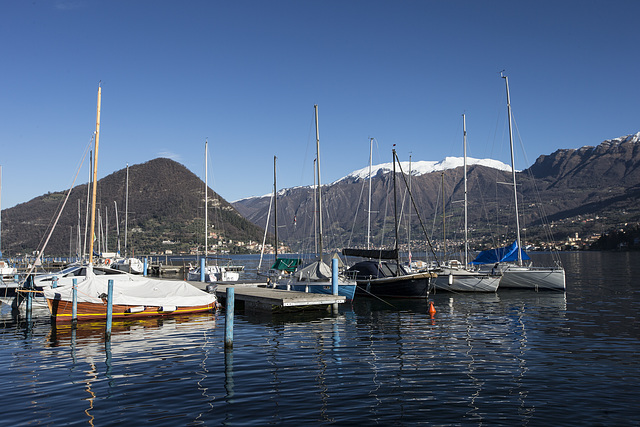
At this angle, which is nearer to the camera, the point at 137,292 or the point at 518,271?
the point at 137,292

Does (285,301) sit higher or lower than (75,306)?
lower

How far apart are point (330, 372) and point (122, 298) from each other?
16.5 m

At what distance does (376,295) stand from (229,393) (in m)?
26.6

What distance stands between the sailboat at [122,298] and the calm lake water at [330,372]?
1.20 m

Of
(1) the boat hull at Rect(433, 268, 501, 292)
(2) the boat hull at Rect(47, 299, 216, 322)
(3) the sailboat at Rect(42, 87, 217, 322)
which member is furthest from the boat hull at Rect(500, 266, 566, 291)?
(2) the boat hull at Rect(47, 299, 216, 322)

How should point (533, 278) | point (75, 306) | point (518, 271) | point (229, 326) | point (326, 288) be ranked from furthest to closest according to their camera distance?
point (518, 271)
point (533, 278)
point (326, 288)
point (75, 306)
point (229, 326)

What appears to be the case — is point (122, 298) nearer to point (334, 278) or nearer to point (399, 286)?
point (334, 278)

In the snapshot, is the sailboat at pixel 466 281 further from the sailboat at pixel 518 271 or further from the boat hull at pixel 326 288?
the boat hull at pixel 326 288

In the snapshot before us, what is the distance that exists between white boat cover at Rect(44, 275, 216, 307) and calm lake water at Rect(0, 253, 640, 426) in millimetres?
1558

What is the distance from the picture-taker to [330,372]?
1466 centimetres

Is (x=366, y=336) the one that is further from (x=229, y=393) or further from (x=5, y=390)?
(x=5, y=390)

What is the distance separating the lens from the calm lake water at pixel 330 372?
10836mm

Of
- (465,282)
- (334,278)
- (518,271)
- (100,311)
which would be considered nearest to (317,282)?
(334,278)

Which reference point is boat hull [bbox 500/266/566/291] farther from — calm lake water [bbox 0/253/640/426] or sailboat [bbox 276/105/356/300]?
sailboat [bbox 276/105/356/300]
